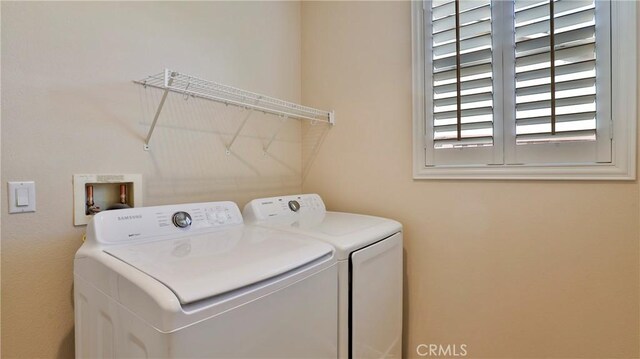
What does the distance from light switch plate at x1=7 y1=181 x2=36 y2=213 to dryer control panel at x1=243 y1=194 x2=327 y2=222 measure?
78cm

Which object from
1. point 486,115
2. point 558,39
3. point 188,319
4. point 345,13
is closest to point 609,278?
point 486,115

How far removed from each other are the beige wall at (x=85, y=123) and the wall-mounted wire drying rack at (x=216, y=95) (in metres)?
0.06

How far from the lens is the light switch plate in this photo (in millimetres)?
974

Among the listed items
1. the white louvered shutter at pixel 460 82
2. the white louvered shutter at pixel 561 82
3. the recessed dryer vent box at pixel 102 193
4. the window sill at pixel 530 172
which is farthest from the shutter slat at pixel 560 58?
the recessed dryer vent box at pixel 102 193

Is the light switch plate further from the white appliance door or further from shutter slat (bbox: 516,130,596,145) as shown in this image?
shutter slat (bbox: 516,130,596,145)

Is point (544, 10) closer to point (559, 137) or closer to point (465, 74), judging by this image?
point (465, 74)

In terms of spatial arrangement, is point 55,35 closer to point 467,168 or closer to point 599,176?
point 467,168

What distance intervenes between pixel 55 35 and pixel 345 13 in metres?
1.50

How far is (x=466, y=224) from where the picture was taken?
4.86 ft

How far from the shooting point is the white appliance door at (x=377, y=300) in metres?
1.13

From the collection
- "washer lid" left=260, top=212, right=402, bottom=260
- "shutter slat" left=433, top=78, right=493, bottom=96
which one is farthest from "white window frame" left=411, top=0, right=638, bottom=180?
"washer lid" left=260, top=212, right=402, bottom=260

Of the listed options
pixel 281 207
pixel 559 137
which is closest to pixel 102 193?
pixel 281 207

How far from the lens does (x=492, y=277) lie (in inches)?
56.2

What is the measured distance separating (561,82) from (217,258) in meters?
1.53
